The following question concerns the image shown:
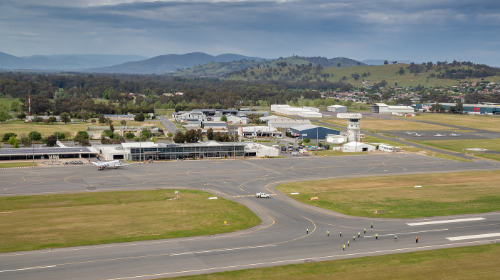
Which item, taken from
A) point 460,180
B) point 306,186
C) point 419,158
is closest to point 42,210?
point 306,186

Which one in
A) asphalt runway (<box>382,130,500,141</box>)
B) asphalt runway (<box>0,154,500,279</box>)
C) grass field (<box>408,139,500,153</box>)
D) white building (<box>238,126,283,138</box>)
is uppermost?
white building (<box>238,126,283,138</box>)

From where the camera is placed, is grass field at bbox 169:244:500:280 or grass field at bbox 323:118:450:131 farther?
grass field at bbox 323:118:450:131

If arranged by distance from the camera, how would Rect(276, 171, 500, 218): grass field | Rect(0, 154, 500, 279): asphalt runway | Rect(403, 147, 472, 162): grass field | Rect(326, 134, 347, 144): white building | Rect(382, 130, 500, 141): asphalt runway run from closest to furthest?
Rect(0, 154, 500, 279): asphalt runway → Rect(276, 171, 500, 218): grass field → Rect(403, 147, 472, 162): grass field → Rect(326, 134, 347, 144): white building → Rect(382, 130, 500, 141): asphalt runway

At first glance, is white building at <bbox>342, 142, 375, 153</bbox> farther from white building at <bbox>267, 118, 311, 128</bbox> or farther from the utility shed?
white building at <bbox>267, 118, 311, 128</bbox>

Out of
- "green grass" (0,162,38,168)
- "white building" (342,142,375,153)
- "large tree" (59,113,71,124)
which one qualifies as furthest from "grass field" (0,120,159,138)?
"white building" (342,142,375,153)

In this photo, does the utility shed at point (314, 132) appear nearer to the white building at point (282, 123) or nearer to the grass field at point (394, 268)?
the white building at point (282, 123)

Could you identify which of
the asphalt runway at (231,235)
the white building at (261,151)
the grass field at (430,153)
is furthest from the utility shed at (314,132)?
the asphalt runway at (231,235)

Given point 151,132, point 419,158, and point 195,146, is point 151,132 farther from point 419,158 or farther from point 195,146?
point 419,158
